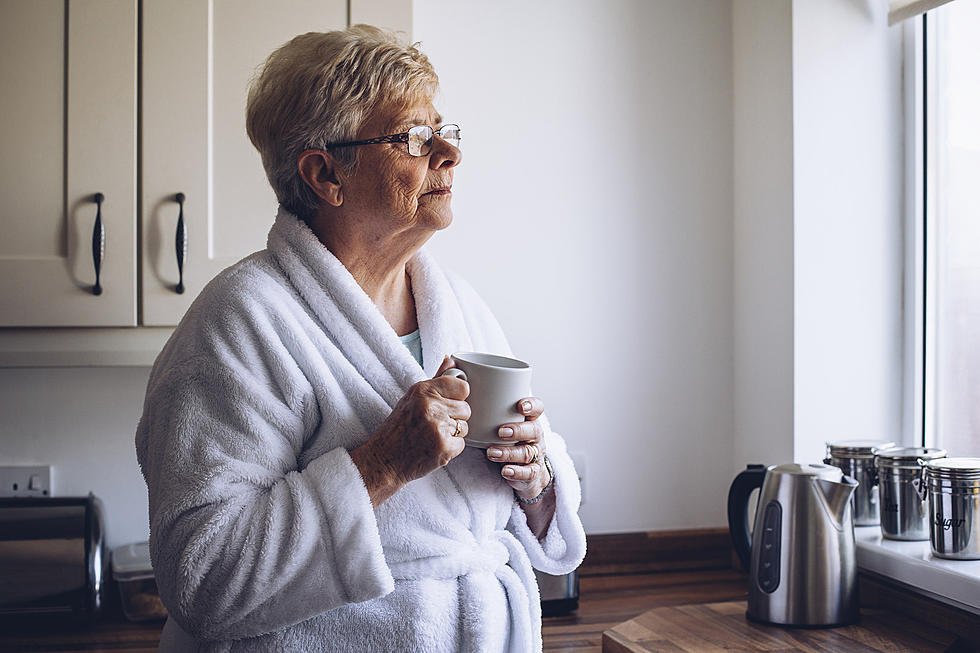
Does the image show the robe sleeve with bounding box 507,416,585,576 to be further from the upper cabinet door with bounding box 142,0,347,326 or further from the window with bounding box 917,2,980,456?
the window with bounding box 917,2,980,456

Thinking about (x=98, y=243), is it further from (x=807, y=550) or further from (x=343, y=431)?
A: (x=807, y=550)

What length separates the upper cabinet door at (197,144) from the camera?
4.99 feet

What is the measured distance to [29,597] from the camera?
1607 mm

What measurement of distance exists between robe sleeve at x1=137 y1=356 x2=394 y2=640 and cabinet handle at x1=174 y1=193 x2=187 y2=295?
0.60 metres

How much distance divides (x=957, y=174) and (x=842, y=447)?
0.57 metres

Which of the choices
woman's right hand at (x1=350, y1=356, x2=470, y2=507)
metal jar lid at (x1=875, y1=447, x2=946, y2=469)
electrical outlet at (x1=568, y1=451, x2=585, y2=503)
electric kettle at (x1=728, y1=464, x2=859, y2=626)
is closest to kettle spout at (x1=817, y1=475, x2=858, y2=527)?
electric kettle at (x1=728, y1=464, x2=859, y2=626)

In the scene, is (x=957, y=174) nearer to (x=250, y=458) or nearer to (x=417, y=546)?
(x=417, y=546)

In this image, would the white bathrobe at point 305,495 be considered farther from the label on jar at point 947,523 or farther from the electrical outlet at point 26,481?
the electrical outlet at point 26,481

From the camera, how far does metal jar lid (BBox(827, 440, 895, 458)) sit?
5.32ft

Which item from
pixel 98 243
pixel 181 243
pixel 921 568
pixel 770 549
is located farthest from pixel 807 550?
pixel 98 243

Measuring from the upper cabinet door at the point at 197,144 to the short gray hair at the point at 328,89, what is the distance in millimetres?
452

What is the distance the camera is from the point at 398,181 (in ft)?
3.56

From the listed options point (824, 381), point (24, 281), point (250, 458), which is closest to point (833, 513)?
point (824, 381)

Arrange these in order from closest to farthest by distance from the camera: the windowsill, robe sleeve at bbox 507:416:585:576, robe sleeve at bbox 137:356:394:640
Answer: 1. robe sleeve at bbox 137:356:394:640
2. robe sleeve at bbox 507:416:585:576
3. the windowsill
